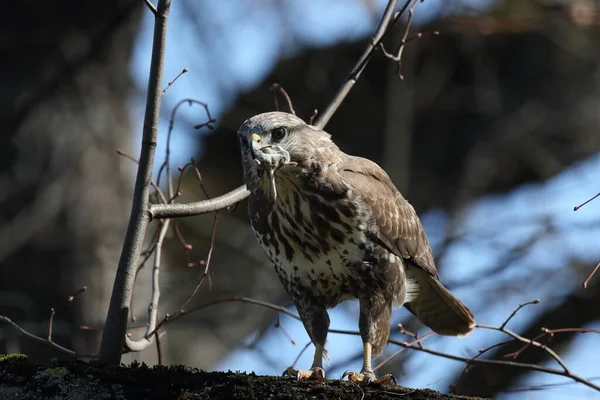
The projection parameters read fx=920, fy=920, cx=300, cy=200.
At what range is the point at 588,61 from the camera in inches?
364

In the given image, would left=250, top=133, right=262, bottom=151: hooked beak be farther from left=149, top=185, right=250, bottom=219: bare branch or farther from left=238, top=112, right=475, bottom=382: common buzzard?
left=149, top=185, right=250, bottom=219: bare branch

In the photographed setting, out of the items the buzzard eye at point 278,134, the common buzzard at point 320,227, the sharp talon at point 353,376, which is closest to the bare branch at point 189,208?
the common buzzard at point 320,227

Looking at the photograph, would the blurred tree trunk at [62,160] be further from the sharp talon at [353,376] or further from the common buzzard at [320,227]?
the sharp talon at [353,376]

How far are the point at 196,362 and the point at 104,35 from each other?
4.33m

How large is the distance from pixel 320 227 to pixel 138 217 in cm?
88

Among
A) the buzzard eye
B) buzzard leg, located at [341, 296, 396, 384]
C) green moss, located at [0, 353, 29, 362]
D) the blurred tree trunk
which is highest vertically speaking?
the blurred tree trunk

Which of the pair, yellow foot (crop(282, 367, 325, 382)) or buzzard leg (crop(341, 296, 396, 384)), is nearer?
yellow foot (crop(282, 367, 325, 382))

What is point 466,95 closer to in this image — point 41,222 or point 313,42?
point 313,42

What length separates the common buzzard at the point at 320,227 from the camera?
3775mm

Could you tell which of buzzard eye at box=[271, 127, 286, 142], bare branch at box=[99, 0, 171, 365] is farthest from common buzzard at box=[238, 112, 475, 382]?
bare branch at box=[99, 0, 171, 365]

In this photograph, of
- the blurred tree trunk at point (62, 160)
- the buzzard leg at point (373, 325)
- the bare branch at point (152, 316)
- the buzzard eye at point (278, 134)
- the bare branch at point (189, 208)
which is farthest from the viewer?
the blurred tree trunk at point (62, 160)

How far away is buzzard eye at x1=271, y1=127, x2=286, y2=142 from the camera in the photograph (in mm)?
3703

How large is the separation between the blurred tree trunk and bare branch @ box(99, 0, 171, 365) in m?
3.14

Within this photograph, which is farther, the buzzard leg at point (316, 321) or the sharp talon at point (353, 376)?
the buzzard leg at point (316, 321)
